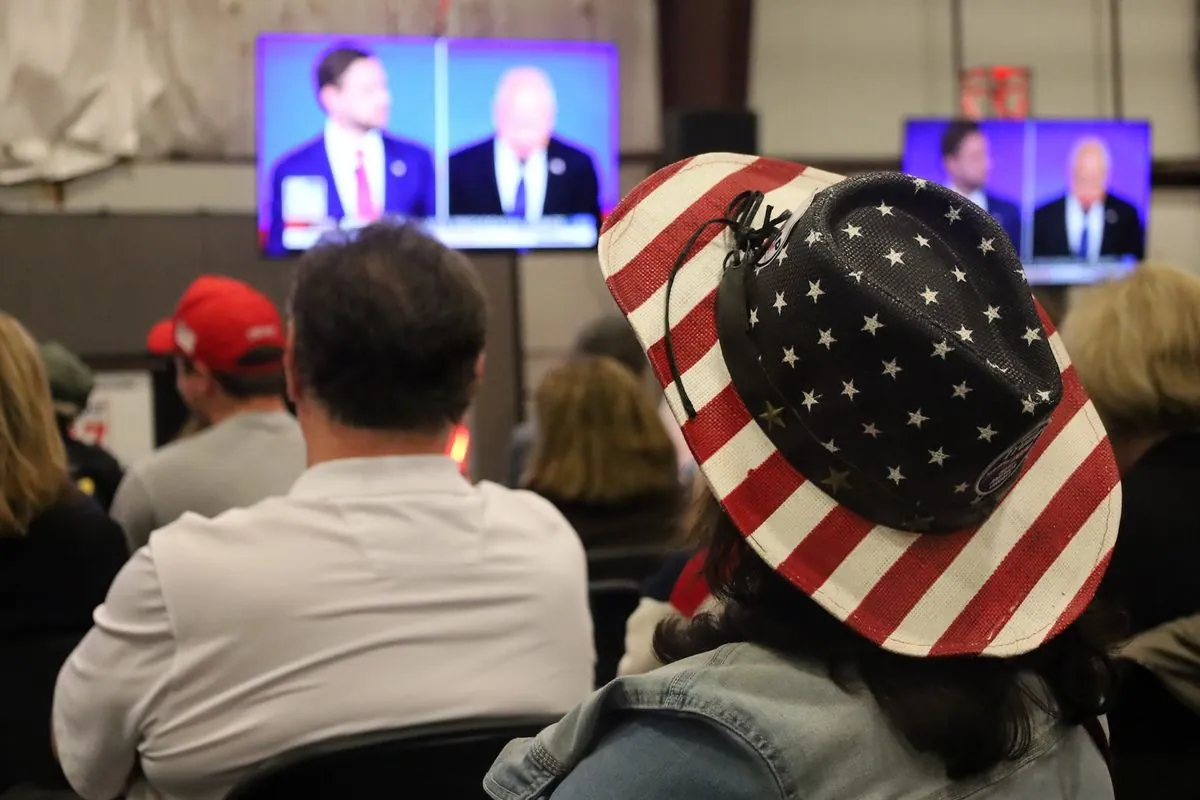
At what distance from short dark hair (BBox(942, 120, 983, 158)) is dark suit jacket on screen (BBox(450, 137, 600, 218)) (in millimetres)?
1901

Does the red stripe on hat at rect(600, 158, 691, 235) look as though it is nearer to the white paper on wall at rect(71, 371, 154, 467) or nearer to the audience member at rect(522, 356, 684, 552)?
the audience member at rect(522, 356, 684, 552)

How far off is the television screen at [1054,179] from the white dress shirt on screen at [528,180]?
1947mm

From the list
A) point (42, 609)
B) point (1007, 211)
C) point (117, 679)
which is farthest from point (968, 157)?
point (117, 679)

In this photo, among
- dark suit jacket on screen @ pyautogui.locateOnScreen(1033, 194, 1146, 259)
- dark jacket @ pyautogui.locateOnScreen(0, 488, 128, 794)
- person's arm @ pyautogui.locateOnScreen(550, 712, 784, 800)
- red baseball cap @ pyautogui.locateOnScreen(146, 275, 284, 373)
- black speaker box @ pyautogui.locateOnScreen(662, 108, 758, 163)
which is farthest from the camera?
dark suit jacket on screen @ pyautogui.locateOnScreen(1033, 194, 1146, 259)

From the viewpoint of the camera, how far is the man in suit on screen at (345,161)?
4871mm

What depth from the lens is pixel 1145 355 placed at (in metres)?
1.76

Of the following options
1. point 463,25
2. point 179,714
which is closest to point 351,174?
point 463,25

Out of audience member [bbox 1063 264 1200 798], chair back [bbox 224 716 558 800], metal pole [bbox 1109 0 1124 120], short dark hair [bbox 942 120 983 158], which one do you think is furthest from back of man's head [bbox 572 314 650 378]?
metal pole [bbox 1109 0 1124 120]

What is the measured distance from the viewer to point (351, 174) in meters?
4.91

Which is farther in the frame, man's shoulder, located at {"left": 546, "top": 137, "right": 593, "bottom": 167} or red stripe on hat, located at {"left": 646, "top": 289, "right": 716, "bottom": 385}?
man's shoulder, located at {"left": 546, "top": 137, "right": 593, "bottom": 167}

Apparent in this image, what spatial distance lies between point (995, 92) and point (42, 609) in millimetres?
6024

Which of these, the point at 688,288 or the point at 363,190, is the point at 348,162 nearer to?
the point at 363,190

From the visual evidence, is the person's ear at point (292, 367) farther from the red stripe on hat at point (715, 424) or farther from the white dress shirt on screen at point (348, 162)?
the white dress shirt on screen at point (348, 162)

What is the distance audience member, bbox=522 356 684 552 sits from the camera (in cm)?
267
